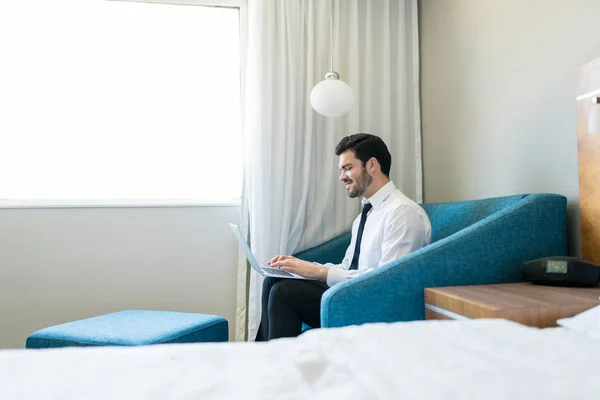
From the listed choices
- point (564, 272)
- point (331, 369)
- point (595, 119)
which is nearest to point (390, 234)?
point (564, 272)

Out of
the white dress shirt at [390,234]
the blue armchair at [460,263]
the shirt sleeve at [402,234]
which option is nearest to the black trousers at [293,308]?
the white dress shirt at [390,234]

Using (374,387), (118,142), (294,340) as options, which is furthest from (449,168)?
(374,387)

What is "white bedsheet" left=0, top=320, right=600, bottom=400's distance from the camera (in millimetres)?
642

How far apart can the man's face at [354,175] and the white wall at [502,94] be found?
1.97 ft

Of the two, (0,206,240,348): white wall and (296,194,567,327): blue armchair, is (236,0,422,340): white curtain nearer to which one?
(0,206,240,348): white wall

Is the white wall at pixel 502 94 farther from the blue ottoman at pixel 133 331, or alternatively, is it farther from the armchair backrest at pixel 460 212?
the blue ottoman at pixel 133 331

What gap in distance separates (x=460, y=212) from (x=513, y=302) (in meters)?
0.97

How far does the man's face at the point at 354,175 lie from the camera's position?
237 centimetres

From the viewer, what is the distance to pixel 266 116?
9.78 ft

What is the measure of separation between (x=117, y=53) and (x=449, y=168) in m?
1.97

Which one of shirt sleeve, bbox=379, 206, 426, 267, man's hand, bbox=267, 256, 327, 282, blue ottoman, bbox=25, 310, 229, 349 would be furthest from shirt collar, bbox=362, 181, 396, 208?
blue ottoman, bbox=25, 310, 229, 349

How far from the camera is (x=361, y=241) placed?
238cm

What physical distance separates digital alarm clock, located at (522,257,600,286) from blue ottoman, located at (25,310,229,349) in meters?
1.22

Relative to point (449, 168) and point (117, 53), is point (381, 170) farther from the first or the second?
point (117, 53)
